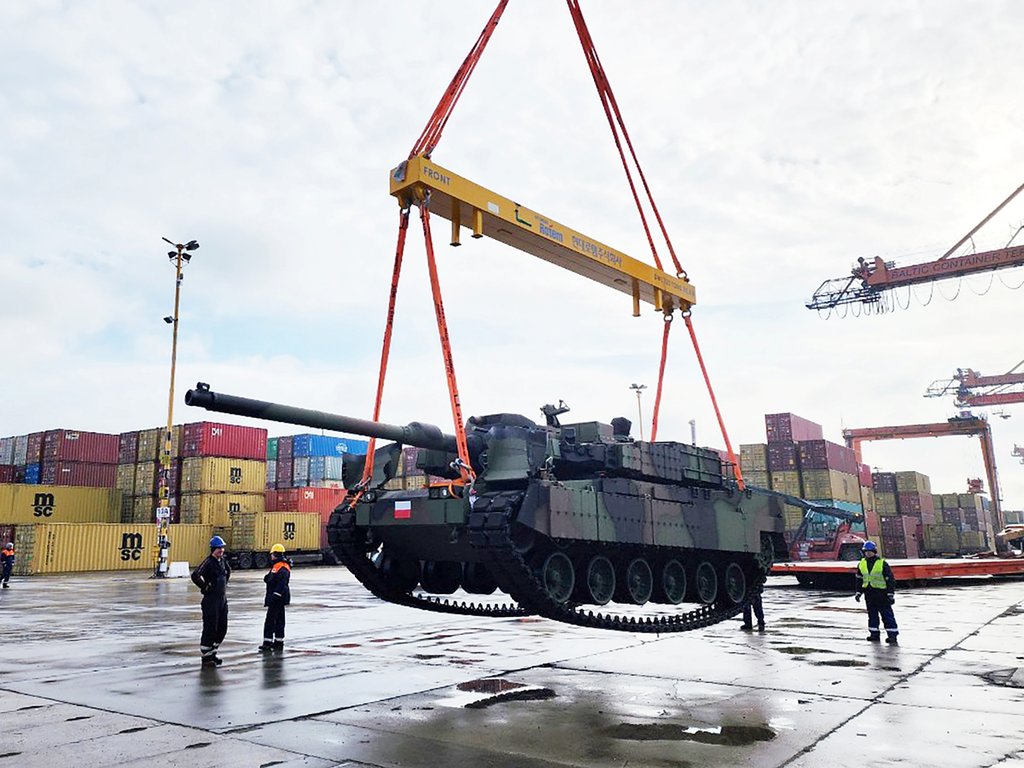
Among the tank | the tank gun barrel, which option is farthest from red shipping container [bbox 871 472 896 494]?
the tank gun barrel

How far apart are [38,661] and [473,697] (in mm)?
6399

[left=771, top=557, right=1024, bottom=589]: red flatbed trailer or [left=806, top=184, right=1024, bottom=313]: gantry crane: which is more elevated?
[left=806, top=184, right=1024, bottom=313]: gantry crane

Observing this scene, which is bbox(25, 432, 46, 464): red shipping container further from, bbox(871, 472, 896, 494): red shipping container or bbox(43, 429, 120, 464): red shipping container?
bbox(871, 472, 896, 494): red shipping container

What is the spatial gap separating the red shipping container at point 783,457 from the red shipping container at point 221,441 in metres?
27.5

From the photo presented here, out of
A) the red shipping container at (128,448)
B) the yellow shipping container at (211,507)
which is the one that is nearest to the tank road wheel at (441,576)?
the yellow shipping container at (211,507)

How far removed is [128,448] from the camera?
153 feet

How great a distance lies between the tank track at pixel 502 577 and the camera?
8.89 m

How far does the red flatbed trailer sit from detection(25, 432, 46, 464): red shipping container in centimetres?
4099

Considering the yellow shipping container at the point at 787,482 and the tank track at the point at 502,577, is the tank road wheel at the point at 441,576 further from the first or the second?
the yellow shipping container at the point at 787,482

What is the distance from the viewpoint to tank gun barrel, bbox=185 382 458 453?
8164 millimetres

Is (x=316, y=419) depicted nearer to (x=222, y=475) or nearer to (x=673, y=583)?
(x=673, y=583)

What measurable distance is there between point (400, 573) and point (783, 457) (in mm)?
36589

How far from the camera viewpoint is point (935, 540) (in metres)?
56.3

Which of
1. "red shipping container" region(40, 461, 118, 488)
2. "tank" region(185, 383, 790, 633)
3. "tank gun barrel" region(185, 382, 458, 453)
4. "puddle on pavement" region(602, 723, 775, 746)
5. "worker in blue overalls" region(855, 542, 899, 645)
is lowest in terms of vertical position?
"puddle on pavement" region(602, 723, 775, 746)
